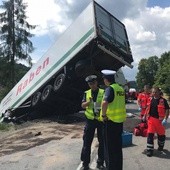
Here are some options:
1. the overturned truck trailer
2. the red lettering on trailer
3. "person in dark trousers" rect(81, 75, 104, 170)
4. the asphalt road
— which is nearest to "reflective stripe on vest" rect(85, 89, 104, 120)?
"person in dark trousers" rect(81, 75, 104, 170)

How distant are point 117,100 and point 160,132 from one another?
3.05 metres

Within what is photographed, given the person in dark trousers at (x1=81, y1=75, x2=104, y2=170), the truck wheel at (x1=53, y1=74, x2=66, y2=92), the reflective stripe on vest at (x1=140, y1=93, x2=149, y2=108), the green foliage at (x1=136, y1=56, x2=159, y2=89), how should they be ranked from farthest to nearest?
1. the green foliage at (x1=136, y1=56, x2=159, y2=89)
2. the truck wheel at (x1=53, y1=74, x2=66, y2=92)
3. the reflective stripe on vest at (x1=140, y1=93, x2=149, y2=108)
4. the person in dark trousers at (x1=81, y1=75, x2=104, y2=170)

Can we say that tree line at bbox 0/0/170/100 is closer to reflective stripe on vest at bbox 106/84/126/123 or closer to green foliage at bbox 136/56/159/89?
reflective stripe on vest at bbox 106/84/126/123

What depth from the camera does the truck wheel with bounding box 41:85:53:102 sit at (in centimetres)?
1620

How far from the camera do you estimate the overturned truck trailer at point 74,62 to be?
46.0 feet

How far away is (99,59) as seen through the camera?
574 inches

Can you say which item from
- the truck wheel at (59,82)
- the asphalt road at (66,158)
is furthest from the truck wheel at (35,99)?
the asphalt road at (66,158)

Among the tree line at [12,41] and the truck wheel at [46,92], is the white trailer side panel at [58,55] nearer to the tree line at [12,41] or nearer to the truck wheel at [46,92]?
the truck wheel at [46,92]

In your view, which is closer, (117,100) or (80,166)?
(117,100)

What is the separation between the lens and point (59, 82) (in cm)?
1583

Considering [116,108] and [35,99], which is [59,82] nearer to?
[35,99]

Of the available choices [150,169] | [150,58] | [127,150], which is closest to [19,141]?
[127,150]

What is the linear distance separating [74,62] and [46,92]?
6.55 ft

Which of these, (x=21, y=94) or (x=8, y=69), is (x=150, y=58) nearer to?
(x=8, y=69)
